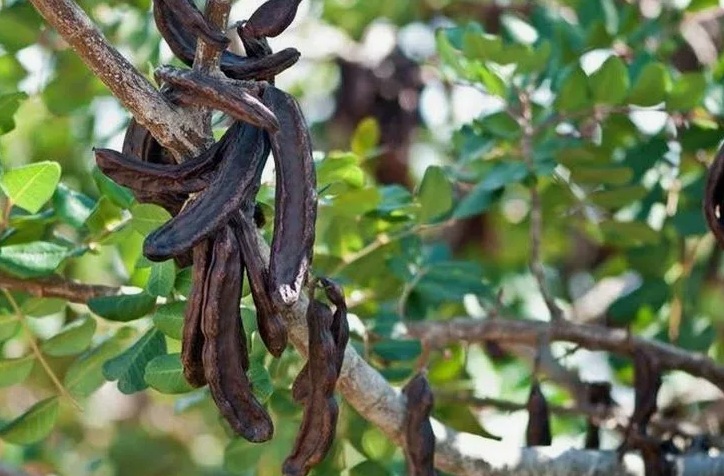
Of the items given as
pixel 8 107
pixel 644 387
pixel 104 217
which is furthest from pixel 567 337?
pixel 8 107

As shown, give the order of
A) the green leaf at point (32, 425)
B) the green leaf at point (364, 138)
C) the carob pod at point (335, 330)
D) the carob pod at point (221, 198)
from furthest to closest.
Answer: the green leaf at point (364, 138), the green leaf at point (32, 425), the carob pod at point (335, 330), the carob pod at point (221, 198)

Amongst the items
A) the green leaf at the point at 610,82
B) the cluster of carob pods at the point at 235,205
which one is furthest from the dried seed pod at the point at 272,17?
the green leaf at the point at 610,82

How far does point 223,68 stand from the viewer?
0.85m

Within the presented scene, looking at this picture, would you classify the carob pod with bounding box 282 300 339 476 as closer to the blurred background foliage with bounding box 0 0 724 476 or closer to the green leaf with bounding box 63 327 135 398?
the blurred background foliage with bounding box 0 0 724 476

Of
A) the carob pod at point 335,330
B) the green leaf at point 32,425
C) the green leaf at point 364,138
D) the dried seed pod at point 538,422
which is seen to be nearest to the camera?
the carob pod at point 335,330

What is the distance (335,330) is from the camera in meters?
0.88

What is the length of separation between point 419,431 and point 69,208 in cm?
35

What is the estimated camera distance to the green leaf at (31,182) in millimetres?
1044

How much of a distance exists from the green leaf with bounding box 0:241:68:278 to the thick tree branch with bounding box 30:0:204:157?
0.95ft

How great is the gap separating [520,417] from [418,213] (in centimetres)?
61

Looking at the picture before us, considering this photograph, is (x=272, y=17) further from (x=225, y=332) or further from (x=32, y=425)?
(x=32, y=425)

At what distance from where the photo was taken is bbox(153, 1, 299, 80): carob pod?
0.84 m

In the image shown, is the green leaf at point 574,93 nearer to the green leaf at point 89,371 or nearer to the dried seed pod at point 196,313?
the green leaf at point 89,371

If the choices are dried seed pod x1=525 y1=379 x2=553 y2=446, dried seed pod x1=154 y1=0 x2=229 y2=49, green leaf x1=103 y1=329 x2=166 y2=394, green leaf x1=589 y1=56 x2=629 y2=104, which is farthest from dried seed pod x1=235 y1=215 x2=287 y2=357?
green leaf x1=589 y1=56 x2=629 y2=104
